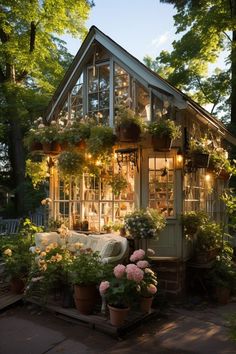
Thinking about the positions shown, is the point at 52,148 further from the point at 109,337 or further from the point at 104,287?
the point at 109,337

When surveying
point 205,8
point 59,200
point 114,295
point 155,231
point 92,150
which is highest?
point 205,8

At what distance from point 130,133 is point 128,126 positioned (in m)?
0.14

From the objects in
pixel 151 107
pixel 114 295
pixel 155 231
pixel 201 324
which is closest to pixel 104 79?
pixel 151 107

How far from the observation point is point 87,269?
18.0 feet

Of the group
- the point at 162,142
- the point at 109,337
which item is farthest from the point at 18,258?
the point at 162,142

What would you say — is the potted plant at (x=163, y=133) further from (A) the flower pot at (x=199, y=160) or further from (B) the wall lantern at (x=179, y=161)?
(A) the flower pot at (x=199, y=160)

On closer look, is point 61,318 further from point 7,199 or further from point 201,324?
point 7,199

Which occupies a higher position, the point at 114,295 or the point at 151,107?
the point at 151,107

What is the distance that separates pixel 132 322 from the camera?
5125 millimetres

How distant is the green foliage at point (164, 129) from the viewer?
6328 millimetres

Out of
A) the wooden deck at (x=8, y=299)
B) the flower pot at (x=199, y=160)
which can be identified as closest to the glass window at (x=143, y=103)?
the flower pot at (x=199, y=160)

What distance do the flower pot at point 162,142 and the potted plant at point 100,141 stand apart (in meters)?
0.88

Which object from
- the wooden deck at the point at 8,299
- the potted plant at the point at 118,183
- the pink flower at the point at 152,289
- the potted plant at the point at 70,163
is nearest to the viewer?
the pink flower at the point at 152,289

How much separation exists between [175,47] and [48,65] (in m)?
5.99
